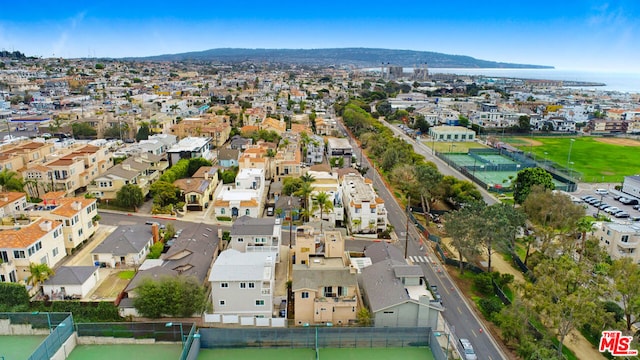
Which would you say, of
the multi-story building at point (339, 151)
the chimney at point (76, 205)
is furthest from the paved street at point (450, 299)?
the chimney at point (76, 205)

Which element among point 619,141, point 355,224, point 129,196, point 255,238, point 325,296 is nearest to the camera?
point 325,296

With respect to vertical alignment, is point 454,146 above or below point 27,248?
below

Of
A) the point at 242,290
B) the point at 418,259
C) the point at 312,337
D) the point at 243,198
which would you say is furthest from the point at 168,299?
the point at 418,259

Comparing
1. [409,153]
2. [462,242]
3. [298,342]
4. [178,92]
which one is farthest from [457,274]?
[178,92]

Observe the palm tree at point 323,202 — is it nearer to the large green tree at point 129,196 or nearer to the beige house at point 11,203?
the large green tree at point 129,196

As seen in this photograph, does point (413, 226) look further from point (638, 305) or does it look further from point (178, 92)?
point (178, 92)

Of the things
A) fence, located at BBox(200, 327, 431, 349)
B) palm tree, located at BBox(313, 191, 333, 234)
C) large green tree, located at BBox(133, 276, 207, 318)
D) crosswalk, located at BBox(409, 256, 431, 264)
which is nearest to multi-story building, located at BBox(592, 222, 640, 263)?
crosswalk, located at BBox(409, 256, 431, 264)

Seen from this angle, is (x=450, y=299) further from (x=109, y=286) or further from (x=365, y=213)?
(x=109, y=286)

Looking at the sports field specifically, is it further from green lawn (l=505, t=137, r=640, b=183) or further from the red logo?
green lawn (l=505, t=137, r=640, b=183)

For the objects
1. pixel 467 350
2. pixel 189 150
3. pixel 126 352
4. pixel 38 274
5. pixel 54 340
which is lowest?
pixel 126 352
